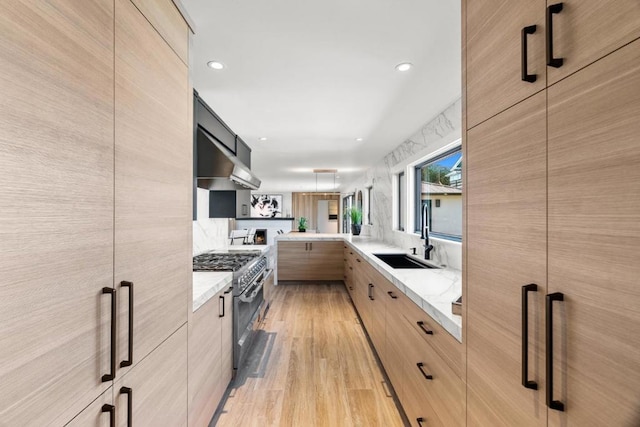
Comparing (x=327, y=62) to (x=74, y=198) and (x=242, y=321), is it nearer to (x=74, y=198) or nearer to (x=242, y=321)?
(x=74, y=198)

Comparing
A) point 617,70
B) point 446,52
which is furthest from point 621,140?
point 446,52

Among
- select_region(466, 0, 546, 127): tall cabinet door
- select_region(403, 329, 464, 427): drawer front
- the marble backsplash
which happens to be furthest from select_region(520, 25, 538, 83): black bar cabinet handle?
the marble backsplash

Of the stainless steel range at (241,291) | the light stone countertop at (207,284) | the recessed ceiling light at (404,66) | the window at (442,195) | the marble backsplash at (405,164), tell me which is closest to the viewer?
the light stone countertop at (207,284)

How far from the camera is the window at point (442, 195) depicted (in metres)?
2.85

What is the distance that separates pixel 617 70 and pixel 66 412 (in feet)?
4.37

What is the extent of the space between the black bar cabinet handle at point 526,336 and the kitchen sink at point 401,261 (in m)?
2.23

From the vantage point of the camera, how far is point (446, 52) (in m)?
1.79

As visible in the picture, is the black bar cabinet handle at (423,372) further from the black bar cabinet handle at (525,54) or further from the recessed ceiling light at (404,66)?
the recessed ceiling light at (404,66)

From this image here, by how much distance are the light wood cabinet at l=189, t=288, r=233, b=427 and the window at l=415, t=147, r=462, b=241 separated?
6.35 ft

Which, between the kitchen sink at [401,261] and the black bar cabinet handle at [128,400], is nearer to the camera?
the black bar cabinet handle at [128,400]

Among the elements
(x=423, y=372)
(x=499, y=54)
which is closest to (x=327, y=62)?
(x=499, y=54)

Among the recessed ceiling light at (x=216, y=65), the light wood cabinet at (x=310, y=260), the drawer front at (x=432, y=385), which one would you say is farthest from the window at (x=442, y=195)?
the light wood cabinet at (x=310, y=260)

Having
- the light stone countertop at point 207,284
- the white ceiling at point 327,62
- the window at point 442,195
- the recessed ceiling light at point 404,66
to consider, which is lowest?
the light stone countertop at point 207,284

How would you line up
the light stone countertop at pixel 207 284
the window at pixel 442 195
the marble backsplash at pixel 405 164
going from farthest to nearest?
the window at pixel 442 195 < the marble backsplash at pixel 405 164 < the light stone countertop at pixel 207 284
